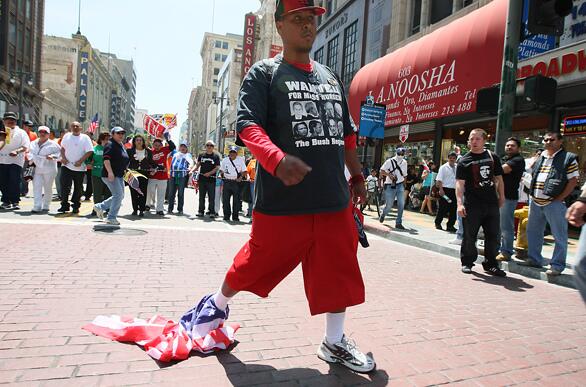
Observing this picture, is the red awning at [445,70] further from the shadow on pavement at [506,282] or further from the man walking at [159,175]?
the man walking at [159,175]

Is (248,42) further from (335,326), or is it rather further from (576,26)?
(335,326)

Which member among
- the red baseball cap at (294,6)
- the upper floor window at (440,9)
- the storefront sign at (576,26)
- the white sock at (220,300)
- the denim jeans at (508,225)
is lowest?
the white sock at (220,300)

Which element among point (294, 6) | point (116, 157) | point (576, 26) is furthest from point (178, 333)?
point (576, 26)

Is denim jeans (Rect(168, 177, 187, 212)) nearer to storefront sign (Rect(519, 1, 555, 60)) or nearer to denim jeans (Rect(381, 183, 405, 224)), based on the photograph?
denim jeans (Rect(381, 183, 405, 224))

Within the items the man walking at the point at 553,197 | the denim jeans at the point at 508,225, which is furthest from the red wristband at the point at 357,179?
the denim jeans at the point at 508,225

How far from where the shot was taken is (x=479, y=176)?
5730 millimetres

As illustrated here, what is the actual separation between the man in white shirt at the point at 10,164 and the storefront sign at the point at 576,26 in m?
12.0

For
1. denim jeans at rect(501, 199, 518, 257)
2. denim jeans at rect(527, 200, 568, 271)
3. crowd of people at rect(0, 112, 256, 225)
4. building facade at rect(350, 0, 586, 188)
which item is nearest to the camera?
denim jeans at rect(527, 200, 568, 271)

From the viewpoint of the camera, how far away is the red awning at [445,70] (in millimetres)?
10664

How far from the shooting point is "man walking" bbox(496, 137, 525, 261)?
652cm

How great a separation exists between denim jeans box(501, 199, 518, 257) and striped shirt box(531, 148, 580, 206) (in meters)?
0.45

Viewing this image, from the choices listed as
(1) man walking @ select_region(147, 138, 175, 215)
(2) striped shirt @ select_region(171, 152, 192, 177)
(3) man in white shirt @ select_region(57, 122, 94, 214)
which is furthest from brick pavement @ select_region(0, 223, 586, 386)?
(2) striped shirt @ select_region(171, 152, 192, 177)

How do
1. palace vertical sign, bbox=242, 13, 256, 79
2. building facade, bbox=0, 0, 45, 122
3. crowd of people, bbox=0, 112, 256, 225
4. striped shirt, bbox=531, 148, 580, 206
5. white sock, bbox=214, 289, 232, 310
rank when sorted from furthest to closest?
palace vertical sign, bbox=242, 13, 256, 79, building facade, bbox=0, 0, 45, 122, crowd of people, bbox=0, 112, 256, 225, striped shirt, bbox=531, 148, 580, 206, white sock, bbox=214, 289, 232, 310

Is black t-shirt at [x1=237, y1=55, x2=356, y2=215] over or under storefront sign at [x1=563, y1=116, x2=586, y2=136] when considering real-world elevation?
under
